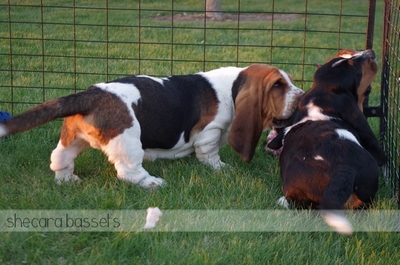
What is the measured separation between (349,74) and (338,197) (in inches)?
48.0

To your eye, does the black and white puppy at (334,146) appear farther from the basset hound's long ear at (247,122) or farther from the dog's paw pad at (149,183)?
the dog's paw pad at (149,183)

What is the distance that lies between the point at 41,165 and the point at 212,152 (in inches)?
52.3

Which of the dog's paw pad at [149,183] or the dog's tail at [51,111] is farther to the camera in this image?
the dog's paw pad at [149,183]

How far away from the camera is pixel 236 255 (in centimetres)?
365

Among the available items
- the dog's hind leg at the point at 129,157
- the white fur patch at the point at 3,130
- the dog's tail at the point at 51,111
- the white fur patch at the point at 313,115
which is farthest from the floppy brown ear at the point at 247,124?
the white fur patch at the point at 3,130

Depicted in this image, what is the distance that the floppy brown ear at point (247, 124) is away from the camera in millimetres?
5008

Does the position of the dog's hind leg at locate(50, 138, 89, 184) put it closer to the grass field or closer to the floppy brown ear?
the grass field

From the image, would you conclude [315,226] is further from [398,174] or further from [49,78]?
[49,78]

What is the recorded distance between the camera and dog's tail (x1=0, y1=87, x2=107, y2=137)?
14.4 feet

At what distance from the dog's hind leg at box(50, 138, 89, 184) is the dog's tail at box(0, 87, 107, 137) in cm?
27

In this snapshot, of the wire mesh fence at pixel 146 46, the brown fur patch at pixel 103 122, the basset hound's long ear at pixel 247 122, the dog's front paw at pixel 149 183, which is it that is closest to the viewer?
the brown fur patch at pixel 103 122

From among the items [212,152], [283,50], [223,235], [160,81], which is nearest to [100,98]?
[160,81]

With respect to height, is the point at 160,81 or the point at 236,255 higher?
the point at 160,81

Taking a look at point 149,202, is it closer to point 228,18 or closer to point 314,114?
point 314,114
